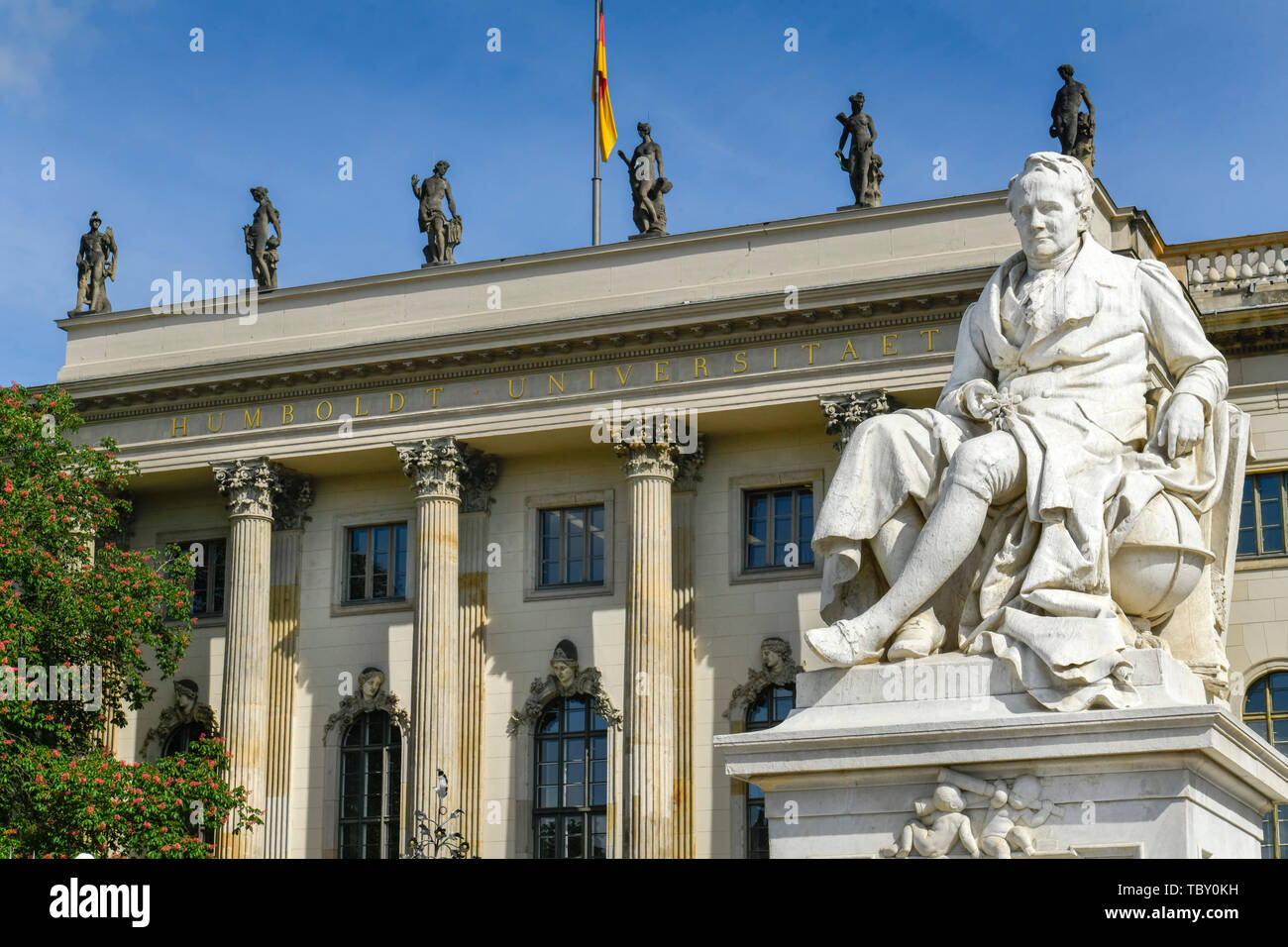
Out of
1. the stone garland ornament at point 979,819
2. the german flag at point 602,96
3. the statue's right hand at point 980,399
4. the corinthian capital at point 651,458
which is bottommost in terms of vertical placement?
the stone garland ornament at point 979,819

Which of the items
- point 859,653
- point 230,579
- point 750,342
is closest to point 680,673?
point 750,342

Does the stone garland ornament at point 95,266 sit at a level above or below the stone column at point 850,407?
above

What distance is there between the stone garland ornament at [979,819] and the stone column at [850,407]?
26345mm

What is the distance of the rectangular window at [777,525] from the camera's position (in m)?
36.6

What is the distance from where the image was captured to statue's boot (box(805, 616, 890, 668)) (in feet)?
29.7

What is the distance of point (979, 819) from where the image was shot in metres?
8.49

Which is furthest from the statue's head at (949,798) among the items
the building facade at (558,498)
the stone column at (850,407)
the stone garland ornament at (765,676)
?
the stone garland ornament at (765,676)

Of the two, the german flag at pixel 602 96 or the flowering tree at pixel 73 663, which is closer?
the flowering tree at pixel 73 663

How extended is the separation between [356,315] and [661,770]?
1044cm

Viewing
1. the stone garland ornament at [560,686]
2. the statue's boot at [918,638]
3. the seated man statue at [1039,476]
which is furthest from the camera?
Answer: the stone garland ornament at [560,686]

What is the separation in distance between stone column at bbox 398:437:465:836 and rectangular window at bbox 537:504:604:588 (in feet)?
5.19

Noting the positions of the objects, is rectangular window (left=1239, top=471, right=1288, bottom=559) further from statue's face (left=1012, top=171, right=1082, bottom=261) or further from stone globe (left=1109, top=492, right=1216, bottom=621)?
stone globe (left=1109, top=492, right=1216, bottom=621)

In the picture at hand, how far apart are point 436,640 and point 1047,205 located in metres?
27.5

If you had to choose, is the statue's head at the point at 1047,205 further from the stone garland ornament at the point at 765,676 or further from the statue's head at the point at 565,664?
the statue's head at the point at 565,664
